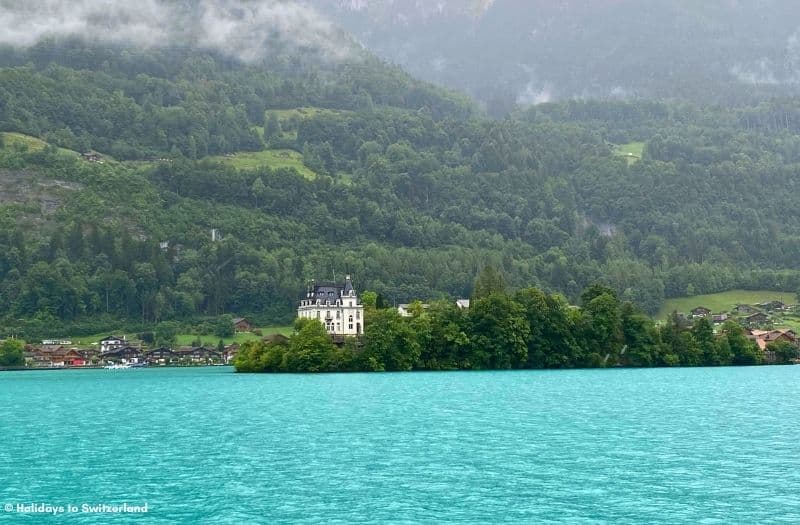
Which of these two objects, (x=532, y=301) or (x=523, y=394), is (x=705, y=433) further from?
(x=532, y=301)

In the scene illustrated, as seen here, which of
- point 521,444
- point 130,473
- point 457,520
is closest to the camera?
point 457,520

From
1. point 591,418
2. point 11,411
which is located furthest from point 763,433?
point 11,411

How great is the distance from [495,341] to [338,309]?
1598 inches

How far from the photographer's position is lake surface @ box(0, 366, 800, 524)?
136ft

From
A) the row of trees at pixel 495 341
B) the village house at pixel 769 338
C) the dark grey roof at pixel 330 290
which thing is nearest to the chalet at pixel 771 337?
the village house at pixel 769 338

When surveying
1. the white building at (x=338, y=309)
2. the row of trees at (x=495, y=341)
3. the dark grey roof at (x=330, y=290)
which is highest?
the dark grey roof at (x=330, y=290)

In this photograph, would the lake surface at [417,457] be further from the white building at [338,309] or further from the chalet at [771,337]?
the chalet at [771,337]

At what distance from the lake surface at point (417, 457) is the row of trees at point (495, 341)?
46055 millimetres

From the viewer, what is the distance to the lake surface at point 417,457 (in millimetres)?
41500

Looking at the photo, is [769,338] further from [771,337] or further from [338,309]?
[338,309]

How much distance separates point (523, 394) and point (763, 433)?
34985 millimetres

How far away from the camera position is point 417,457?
54875 mm

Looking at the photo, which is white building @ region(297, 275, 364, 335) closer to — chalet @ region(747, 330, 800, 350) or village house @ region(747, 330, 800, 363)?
village house @ region(747, 330, 800, 363)

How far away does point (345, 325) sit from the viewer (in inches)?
7092
